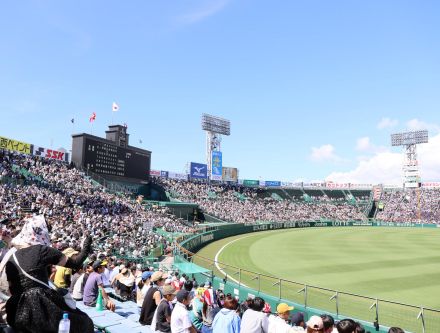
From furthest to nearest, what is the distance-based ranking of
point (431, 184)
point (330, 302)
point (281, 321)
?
point (431, 184)
point (330, 302)
point (281, 321)

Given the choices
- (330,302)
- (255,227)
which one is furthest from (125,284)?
(255,227)

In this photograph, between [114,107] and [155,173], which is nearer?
[114,107]

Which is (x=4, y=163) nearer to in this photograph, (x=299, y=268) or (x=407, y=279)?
(x=299, y=268)

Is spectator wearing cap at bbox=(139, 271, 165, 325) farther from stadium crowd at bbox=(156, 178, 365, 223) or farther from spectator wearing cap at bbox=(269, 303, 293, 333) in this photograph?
stadium crowd at bbox=(156, 178, 365, 223)

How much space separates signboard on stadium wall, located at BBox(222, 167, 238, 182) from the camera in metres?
75.9

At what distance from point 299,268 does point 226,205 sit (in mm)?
38477

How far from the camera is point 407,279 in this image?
2108 cm

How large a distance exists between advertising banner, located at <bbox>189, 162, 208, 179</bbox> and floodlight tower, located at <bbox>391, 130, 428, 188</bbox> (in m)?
54.6

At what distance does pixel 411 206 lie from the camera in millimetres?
80750

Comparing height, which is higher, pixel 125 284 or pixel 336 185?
pixel 336 185

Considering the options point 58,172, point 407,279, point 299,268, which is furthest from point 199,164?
point 407,279

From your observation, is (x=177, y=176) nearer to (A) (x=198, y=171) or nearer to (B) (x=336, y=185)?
(A) (x=198, y=171)

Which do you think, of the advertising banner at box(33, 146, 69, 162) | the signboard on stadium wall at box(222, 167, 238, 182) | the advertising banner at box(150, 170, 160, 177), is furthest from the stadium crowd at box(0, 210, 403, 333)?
the signboard on stadium wall at box(222, 167, 238, 182)

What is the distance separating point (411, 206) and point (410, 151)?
2154 centimetres
